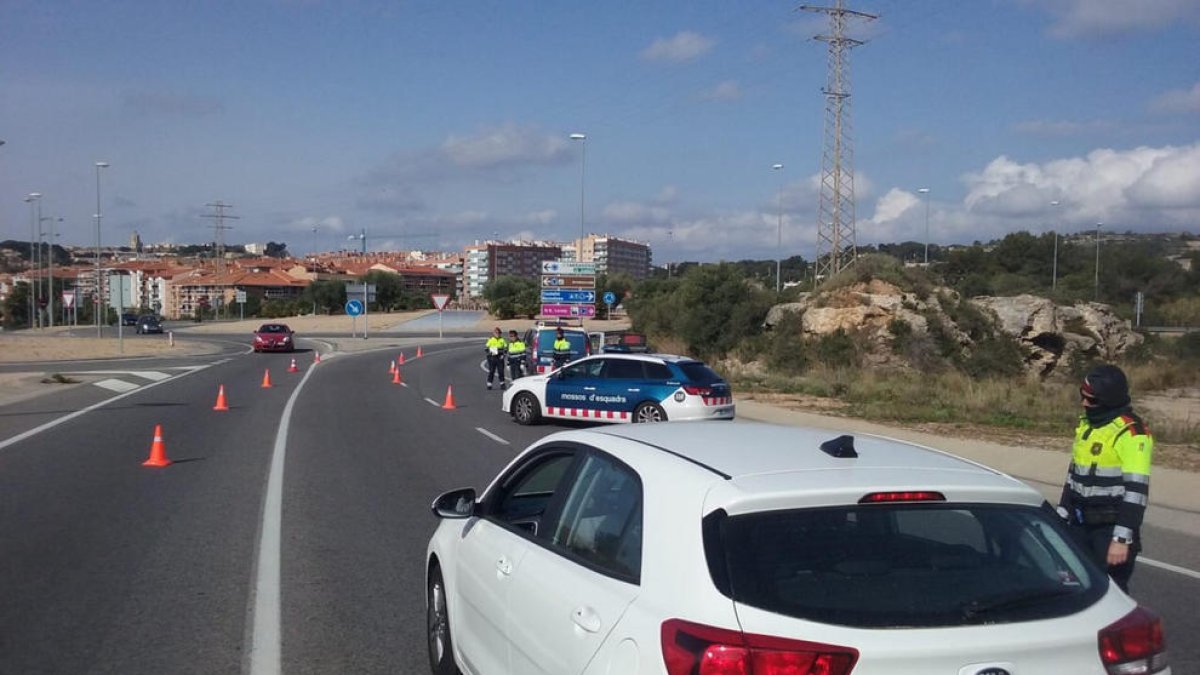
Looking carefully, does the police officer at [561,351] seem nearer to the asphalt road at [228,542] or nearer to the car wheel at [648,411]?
the asphalt road at [228,542]

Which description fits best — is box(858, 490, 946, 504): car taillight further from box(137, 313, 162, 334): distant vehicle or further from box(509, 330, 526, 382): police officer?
box(137, 313, 162, 334): distant vehicle

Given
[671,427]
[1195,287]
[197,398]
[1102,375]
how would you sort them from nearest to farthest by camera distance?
[671,427] → [1102,375] → [197,398] → [1195,287]

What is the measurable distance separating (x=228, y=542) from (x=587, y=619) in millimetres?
7043

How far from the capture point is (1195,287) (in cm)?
7450

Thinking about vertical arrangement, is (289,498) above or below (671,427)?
below

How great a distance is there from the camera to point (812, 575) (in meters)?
3.71

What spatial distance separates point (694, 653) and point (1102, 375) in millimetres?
3808

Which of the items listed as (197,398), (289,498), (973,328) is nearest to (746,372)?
(973,328)

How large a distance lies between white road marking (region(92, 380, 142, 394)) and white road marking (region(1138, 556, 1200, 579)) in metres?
25.9

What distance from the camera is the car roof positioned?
3768 millimetres

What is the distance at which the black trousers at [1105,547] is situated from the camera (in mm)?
5766

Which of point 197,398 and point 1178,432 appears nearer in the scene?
point 1178,432

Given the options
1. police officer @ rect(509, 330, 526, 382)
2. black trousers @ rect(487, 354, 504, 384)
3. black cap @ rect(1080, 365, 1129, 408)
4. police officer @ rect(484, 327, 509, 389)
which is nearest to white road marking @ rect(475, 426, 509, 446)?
police officer @ rect(509, 330, 526, 382)

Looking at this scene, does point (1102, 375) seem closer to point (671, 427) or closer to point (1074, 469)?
point (1074, 469)
